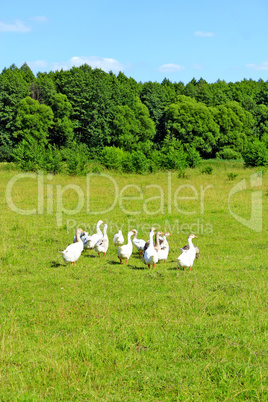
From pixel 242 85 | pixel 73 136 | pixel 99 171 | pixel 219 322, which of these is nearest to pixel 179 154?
pixel 99 171

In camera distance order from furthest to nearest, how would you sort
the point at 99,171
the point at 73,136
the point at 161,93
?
the point at 161,93 < the point at 73,136 < the point at 99,171

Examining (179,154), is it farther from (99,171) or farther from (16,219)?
(16,219)

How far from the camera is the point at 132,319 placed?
7523 mm

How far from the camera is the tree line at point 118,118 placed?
201 feet

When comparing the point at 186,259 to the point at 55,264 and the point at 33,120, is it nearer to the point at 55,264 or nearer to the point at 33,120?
the point at 55,264

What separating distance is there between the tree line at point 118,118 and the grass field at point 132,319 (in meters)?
34.1

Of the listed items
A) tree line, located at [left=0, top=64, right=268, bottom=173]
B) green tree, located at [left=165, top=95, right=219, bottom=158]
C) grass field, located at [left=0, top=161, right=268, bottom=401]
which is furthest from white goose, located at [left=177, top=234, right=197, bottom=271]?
green tree, located at [left=165, top=95, right=219, bottom=158]

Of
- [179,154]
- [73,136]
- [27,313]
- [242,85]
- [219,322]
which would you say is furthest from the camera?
[242,85]

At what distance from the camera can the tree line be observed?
2409 inches

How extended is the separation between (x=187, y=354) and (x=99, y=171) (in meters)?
36.1

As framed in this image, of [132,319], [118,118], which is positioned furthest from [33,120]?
[132,319]

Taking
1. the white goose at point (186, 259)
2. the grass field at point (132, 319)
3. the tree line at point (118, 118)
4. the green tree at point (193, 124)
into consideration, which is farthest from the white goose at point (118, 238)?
the green tree at point (193, 124)

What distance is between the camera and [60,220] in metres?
19.4

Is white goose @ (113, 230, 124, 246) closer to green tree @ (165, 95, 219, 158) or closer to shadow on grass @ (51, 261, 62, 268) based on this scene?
shadow on grass @ (51, 261, 62, 268)
